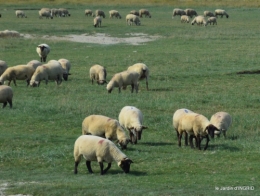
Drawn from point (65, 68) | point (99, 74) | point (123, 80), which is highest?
point (65, 68)

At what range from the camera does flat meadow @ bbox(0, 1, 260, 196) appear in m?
13.2

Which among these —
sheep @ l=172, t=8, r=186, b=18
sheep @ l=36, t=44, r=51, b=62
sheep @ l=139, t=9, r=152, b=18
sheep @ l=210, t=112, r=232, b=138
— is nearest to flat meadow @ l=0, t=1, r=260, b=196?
sheep @ l=210, t=112, r=232, b=138

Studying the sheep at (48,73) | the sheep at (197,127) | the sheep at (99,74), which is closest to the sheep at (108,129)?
the sheep at (197,127)

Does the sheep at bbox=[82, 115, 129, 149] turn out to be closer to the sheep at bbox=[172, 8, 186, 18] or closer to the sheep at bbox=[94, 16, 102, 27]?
the sheep at bbox=[94, 16, 102, 27]

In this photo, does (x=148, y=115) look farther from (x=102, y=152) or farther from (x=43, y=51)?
(x=43, y=51)

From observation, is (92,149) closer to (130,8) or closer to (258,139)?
(258,139)

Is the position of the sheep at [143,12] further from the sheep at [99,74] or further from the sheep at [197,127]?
the sheep at [197,127]

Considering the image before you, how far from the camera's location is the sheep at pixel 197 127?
16098mm

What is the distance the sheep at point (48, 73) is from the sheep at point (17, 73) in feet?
1.95

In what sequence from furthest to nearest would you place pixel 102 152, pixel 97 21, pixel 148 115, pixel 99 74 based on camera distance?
pixel 97 21 < pixel 99 74 < pixel 148 115 < pixel 102 152

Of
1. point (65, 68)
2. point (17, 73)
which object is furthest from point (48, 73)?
point (65, 68)

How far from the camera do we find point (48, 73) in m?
27.7

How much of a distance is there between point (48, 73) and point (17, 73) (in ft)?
4.27

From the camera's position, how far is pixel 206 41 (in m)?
45.5
